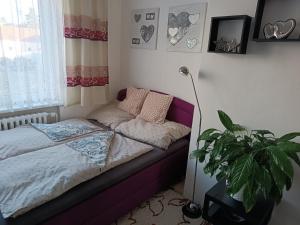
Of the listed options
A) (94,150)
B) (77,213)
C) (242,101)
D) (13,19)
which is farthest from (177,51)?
(77,213)

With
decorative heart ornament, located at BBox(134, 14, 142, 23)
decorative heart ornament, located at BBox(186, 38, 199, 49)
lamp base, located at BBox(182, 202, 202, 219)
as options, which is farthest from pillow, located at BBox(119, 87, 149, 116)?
lamp base, located at BBox(182, 202, 202, 219)

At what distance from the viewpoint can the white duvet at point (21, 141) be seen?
1.82 meters

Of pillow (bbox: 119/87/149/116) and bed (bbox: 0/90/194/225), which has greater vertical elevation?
pillow (bbox: 119/87/149/116)

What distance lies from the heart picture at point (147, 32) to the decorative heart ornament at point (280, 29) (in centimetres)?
155

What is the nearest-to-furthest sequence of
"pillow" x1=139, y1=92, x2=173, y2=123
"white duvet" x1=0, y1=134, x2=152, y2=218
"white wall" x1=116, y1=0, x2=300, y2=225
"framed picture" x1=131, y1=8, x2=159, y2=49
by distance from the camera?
"white duvet" x1=0, y1=134, x2=152, y2=218 < "white wall" x1=116, y1=0, x2=300, y2=225 < "pillow" x1=139, y1=92, x2=173, y2=123 < "framed picture" x1=131, y1=8, x2=159, y2=49

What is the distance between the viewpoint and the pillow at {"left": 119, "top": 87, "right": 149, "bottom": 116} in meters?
2.82

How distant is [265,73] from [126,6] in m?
2.19

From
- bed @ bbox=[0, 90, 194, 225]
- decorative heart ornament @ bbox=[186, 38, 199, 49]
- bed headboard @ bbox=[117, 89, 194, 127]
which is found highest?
decorative heart ornament @ bbox=[186, 38, 199, 49]

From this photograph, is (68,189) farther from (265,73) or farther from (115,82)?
(115,82)

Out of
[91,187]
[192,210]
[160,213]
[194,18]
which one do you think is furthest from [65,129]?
[194,18]

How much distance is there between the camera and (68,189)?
146cm

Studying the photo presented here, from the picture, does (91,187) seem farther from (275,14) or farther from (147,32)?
(147,32)

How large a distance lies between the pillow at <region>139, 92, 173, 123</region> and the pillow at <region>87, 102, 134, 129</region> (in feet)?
0.73

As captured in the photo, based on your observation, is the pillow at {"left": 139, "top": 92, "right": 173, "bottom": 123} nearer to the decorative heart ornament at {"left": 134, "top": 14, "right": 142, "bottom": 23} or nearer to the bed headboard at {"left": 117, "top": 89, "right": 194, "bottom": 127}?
the bed headboard at {"left": 117, "top": 89, "right": 194, "bottom": 127}
